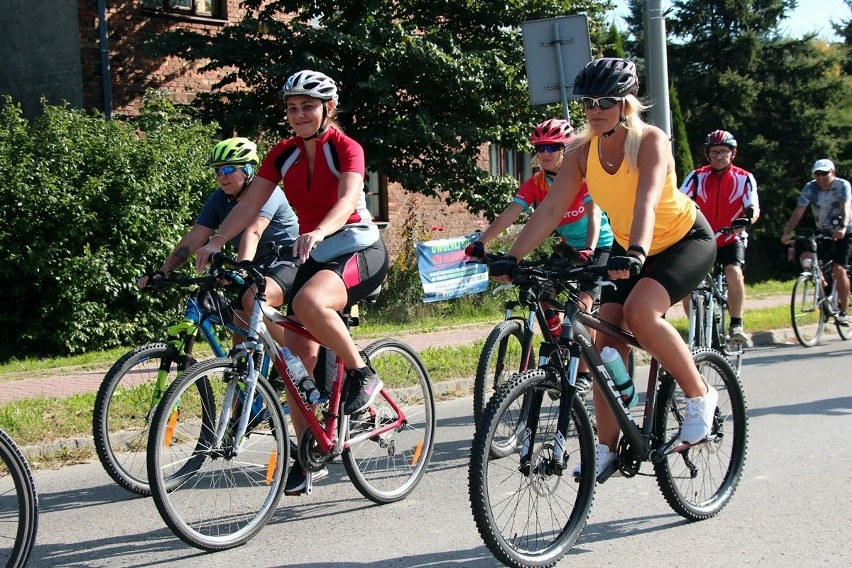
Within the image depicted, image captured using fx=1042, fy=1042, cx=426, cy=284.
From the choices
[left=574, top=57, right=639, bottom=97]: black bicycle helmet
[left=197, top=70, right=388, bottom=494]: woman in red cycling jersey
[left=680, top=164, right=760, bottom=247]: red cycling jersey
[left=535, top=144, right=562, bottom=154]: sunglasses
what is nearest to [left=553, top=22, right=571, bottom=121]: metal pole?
[left=680, top=164, right=760, bottom=247]: red cycling jersey

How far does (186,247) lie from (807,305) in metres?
8.86

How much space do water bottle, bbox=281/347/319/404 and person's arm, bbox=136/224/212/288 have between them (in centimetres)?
104

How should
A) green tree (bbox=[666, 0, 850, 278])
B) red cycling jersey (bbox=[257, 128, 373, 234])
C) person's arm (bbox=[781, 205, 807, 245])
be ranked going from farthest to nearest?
green tree (bbox=[666, 0, 850, 278]), person's arm (bbox=[781, 205, 807, 245]), red cycling jersey (bbox=[257, 128, 373, 234])

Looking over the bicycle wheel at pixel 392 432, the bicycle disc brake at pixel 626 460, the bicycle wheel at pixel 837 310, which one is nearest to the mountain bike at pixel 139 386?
the bicycle wheel at pixel 392 432

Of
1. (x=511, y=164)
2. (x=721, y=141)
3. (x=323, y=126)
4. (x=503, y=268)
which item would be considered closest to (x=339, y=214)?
(x=323, y=126)

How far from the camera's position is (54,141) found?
1212cm

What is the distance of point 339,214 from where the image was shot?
4.93 metres

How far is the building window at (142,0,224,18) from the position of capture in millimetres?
16688

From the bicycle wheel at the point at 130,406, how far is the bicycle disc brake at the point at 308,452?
98 cm

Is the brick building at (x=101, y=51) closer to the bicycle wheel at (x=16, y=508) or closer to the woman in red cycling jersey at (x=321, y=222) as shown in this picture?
the woman in red cycling jersey at (x=321, y=222)

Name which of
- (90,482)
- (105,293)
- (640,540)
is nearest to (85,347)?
(105,293)

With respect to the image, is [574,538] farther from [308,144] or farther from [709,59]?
[709,59]

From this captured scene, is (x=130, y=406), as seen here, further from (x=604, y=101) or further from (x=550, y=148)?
(x=604, y=101)

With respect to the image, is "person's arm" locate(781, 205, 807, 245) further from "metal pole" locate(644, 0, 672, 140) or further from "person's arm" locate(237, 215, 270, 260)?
"person's arm" locate(237, 215, 270, 260)
